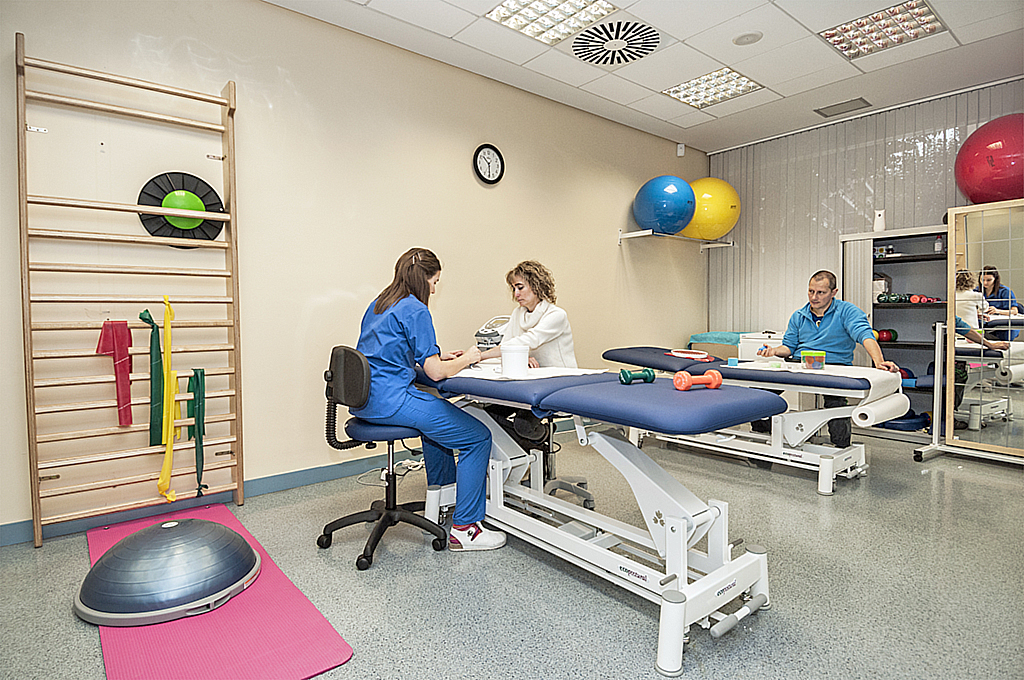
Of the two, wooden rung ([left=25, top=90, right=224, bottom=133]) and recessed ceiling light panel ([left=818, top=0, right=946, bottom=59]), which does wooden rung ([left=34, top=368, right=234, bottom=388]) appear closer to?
wooden rung ([left=25, top=90, right=224, bottom=133])

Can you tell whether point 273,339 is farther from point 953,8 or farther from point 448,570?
point 953,8

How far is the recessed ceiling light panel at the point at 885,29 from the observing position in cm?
338

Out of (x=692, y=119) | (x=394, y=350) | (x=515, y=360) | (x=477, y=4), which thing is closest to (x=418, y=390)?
(x=394, y=350)

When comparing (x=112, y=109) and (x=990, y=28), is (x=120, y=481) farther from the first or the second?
(x=990, y=28)

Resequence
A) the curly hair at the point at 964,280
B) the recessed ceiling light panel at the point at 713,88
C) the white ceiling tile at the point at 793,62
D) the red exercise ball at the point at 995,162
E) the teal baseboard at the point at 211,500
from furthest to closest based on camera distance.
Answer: the recessed ceiling light panel at the point at 713,88, the curly hair at the point at 964,280, the white ceiling tile at the point at 793,62, the red exercise ball at the point at 995,162, the teal baseboard at the point at 211,500

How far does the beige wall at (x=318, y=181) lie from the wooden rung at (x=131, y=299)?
0.18m

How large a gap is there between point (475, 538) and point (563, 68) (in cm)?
321

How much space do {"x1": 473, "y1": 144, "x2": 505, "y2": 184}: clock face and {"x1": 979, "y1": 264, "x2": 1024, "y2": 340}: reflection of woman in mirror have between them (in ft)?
10.8

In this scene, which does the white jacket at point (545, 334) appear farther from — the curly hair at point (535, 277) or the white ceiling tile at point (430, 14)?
the white ceiling tile at point (430, 14)

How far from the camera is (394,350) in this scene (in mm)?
2371

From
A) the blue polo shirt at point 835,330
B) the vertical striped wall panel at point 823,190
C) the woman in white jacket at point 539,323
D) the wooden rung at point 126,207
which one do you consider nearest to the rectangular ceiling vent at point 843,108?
the vertical striped wall panel at point 823,190

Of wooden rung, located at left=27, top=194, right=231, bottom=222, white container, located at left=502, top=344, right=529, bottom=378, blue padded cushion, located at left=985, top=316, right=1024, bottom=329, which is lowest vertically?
white container, located at left=502, top=344, right=529, bottom=378

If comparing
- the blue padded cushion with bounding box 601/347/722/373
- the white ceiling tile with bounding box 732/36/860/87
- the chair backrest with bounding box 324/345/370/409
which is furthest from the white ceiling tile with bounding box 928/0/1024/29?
the chair backrest with bounding box 324/345/370/409

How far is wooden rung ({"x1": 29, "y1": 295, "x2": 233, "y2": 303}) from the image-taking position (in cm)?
253
